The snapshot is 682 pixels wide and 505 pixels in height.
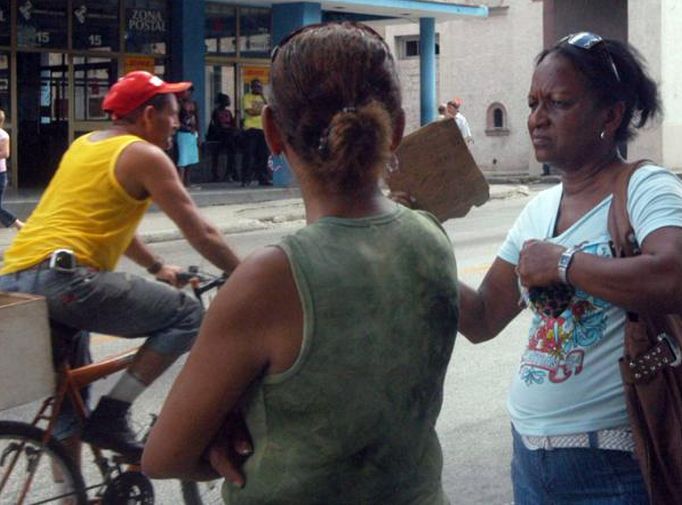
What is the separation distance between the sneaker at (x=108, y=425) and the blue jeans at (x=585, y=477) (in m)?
2.11

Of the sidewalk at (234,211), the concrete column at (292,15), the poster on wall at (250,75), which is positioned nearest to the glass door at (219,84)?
the poster on wall at (250,75)

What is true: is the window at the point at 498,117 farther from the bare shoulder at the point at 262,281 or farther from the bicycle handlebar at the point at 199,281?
the bare shoulder at the point at 262,281

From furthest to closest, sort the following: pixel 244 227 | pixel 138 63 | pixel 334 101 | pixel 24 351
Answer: pixel 138 63 → pixel 244 227 → pixel 24 351 → pixel 334 101

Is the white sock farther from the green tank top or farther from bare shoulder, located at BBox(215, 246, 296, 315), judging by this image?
bare shoulder, located at BBox(215, 246, 296, 315)

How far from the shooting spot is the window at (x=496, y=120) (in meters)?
35.8

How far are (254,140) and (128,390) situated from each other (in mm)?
19869

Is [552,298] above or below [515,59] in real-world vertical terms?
below

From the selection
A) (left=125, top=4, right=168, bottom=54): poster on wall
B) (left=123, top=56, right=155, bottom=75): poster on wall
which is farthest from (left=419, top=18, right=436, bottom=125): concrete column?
(left=123, top=56, right=155, bottom=75): poster on wall

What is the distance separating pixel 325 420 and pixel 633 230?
3.28 feet

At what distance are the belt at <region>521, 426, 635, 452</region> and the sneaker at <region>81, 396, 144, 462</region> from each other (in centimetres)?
218

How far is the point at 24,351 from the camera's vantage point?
4.14 metres

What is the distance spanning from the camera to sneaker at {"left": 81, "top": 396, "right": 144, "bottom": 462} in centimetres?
466

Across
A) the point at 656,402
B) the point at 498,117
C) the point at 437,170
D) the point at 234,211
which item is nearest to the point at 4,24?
the point at 234,211

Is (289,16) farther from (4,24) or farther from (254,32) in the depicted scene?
(4,24)
